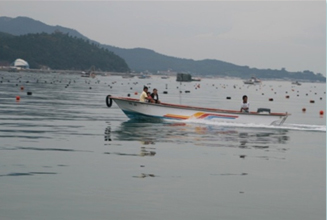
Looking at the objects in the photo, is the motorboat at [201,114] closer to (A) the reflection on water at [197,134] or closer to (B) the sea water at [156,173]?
(A) the reflection on water at [197,134]

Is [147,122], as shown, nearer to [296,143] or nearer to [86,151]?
[296,143]

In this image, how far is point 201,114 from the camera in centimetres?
4062

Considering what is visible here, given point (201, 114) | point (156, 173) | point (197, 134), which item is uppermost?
point (201, 114)

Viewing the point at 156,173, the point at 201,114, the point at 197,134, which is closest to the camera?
the point at 156,173

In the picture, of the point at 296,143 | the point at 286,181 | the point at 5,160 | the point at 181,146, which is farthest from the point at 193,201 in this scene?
the point at 296,143

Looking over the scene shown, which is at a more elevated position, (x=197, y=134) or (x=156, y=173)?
(x=156, y=173)

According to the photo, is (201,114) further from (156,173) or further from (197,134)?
(156,173)

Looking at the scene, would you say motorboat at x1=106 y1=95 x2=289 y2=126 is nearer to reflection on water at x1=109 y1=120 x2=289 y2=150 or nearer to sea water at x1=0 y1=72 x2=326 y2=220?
reflection on water at x1=109 y1=120 x2=289 y2=150

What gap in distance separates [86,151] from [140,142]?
423 cm

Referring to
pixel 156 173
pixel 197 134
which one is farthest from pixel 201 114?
pixel 156 173

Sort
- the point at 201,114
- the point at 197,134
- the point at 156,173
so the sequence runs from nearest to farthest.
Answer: the point at 156,173 → the point at 197,134 → the point at 201,114

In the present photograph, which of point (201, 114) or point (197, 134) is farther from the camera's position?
point (201, 114)

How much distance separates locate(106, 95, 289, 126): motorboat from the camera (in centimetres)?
4034

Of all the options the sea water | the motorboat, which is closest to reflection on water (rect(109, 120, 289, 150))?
the sea water
